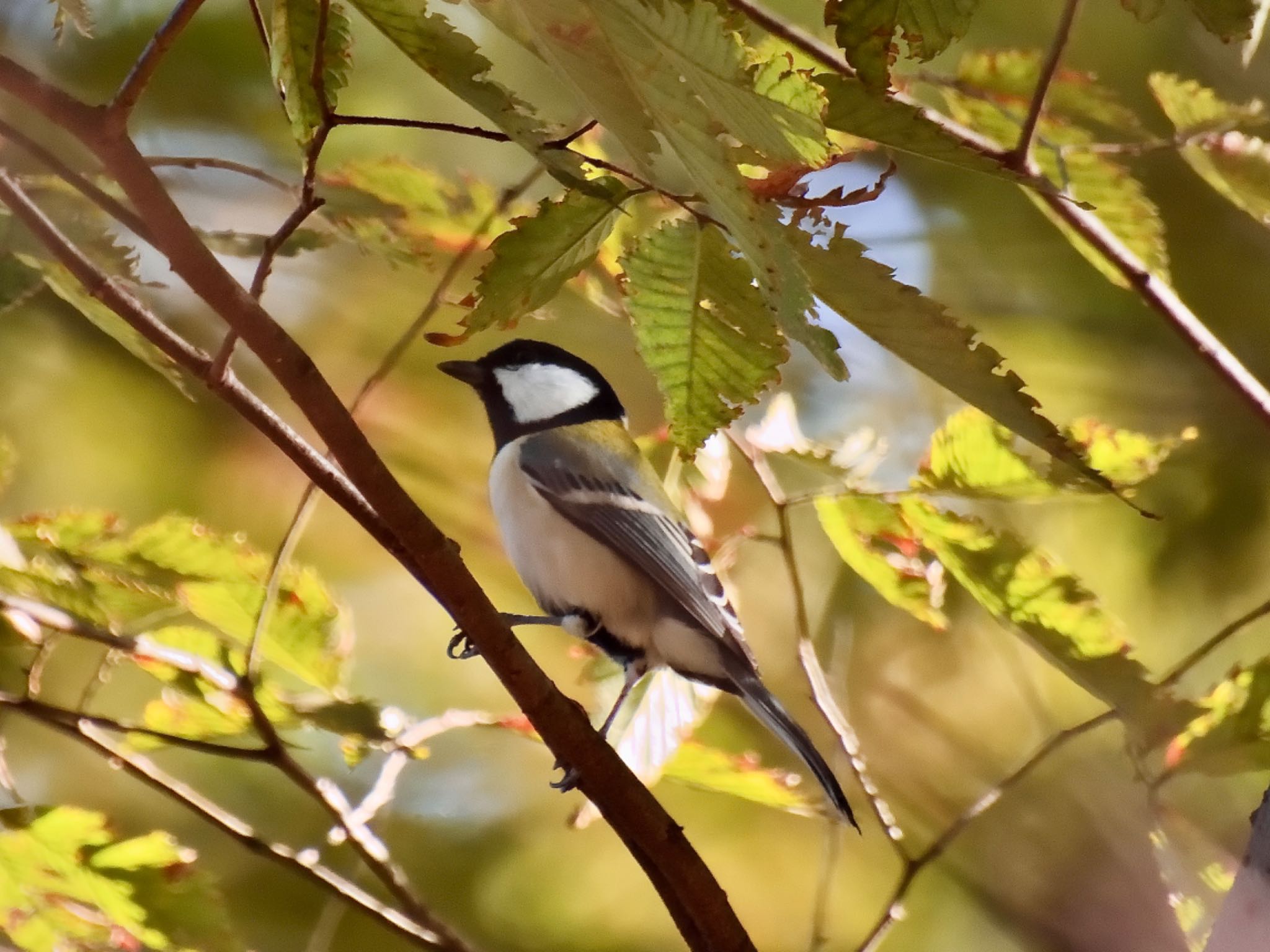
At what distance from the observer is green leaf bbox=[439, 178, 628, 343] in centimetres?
34

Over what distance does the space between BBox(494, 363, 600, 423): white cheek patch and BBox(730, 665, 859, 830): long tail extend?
1.11 ft

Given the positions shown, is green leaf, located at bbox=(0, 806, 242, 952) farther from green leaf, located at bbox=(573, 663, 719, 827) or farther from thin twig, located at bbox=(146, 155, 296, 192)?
thin twig, located at bbox=(146, 155, 296, 192)

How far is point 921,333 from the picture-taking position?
0.32m

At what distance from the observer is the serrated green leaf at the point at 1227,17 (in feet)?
0.96

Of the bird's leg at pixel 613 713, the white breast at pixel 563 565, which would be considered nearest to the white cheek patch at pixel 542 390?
the white breast at pixel 563 565

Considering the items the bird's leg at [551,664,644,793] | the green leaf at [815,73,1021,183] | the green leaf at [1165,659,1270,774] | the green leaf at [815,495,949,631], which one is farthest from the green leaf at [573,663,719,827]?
the green leaf at [815,73,1021,183]

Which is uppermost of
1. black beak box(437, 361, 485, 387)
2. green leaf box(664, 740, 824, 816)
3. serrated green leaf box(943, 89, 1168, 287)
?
serrated green leaf box(943, 89, 1168, 287)

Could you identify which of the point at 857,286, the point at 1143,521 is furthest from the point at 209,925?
the point at 1143,521

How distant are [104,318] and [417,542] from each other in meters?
0.15

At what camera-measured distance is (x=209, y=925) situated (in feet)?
1.73

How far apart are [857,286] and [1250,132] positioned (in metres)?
0.45

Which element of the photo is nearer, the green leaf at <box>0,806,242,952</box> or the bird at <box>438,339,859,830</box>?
the green leaf at <box>0,806,242,952</box>

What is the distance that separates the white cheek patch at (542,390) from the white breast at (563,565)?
11 centimetres

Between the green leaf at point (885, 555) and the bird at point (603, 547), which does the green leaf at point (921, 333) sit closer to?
the green leaf at point (885, 555)
